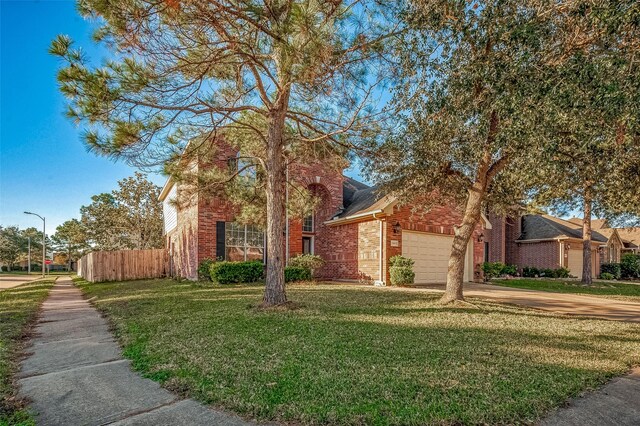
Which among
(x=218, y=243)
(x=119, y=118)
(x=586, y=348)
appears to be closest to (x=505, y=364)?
(x=586, y=348)

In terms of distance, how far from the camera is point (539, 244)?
23.4 m

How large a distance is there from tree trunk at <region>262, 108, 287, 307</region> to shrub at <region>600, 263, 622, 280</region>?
89.8 ft

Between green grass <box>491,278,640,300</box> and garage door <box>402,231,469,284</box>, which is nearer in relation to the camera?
green grass <box>491,278,640,300</box>

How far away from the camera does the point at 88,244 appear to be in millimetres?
34500

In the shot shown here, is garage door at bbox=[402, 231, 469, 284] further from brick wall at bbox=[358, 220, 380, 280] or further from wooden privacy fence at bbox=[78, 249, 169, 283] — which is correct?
wooden privacy fence at bbox=[78, 249, 169, 283]

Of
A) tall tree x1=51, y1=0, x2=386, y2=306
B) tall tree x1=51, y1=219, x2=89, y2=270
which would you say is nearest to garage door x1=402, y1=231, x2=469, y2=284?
tall tree x1=51, y1=0, x2=386, y2=306

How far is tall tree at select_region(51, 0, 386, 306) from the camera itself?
5754mm

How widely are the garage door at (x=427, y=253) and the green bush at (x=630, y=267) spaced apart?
1840 centimetres

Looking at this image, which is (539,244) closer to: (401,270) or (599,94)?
(401,270)

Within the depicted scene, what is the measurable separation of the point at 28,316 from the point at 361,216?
→ 35.1 feet

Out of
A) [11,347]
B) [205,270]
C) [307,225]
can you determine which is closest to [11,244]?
[205,270]

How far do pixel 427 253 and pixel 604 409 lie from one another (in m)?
12.2

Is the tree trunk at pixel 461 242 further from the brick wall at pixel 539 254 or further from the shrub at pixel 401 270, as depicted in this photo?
the brick wall at pixel 539 254

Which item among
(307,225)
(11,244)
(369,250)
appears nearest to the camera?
(369,250)
